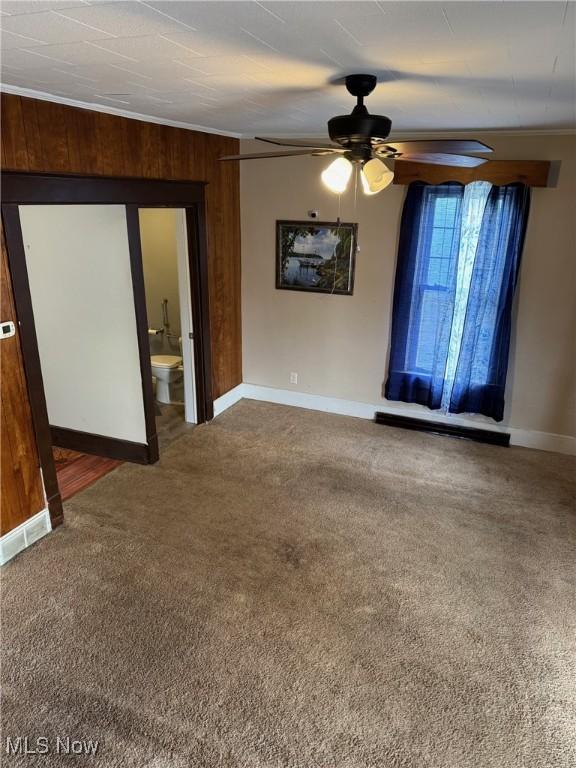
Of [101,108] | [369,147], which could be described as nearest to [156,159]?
[101,108]

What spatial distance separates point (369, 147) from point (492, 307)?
239 centimetres

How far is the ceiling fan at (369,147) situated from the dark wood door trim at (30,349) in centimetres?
145

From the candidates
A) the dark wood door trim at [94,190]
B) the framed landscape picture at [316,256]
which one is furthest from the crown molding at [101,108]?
the framed landscape picture at [316,256]

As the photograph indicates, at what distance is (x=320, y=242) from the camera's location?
188 inches

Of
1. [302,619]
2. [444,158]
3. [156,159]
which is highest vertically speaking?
[156,159]

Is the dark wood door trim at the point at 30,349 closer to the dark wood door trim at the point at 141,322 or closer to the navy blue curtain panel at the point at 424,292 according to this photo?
the dark wood door trim at the point at 141,322

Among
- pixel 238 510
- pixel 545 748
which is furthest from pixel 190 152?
pixel 545 748

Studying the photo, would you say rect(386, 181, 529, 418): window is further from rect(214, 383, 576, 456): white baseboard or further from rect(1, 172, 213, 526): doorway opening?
rect(1, 172, 213, 526): doorway opening

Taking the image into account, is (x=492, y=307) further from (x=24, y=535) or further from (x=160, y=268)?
(x=24, y=535)

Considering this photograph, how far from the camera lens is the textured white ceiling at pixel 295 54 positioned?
4.77 ft

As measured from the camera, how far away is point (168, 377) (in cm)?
538

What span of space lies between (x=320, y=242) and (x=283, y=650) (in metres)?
3.49

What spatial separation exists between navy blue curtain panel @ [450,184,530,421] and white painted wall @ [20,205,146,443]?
2.73 metres

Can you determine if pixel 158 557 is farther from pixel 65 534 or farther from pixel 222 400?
pixel 222 400
